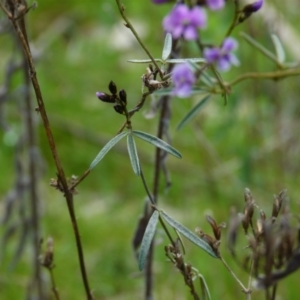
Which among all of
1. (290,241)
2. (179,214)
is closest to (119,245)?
(179,214)

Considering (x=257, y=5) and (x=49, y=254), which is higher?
(x=257, y=5)

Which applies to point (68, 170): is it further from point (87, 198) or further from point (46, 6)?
point (46, 6)

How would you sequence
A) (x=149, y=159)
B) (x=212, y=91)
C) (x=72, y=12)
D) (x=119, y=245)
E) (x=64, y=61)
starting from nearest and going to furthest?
(x=212, y=91) → (x=119, y=245) → (x=149, y=159) → (x=64, y=61) → (x=72, y=12)

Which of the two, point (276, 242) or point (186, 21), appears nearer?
point (276, 242)

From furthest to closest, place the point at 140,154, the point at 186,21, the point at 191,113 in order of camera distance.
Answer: the point at 140,154 < the point at 191,113 < the point at 186,21

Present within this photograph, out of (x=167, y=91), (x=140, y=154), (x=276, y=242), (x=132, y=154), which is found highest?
(x=140, y=154)

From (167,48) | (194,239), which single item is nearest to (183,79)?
(167,48)

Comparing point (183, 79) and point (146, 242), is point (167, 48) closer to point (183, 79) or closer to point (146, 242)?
point (183, 79)
